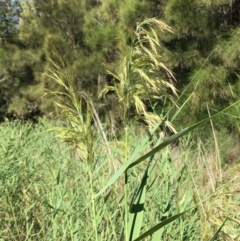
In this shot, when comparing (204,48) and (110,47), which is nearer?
(204,48)

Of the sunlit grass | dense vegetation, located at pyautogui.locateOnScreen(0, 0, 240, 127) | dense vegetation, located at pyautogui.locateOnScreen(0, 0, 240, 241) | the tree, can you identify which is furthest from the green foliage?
the tree

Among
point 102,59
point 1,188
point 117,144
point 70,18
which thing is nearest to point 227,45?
point 102,59

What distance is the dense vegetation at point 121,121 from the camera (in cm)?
90

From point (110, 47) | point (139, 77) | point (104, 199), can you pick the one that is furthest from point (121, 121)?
point (110, 47)

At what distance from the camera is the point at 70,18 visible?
9.55 metres

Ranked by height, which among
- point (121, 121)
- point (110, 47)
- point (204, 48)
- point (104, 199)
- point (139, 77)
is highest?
point (139, 77)

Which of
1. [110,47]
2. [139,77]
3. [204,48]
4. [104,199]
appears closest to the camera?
[139,77]

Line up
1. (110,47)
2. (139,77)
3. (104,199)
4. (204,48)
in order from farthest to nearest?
(110,47) → (204,48) → (104,199) → (139,77)

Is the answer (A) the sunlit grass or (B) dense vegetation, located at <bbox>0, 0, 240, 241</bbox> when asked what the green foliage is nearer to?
(B) dense vegetation, located at <bbox>0, 0, 240, 241</bbox>

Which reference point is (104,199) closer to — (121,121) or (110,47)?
(121,121)

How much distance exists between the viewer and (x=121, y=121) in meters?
3.33

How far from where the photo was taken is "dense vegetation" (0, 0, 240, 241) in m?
0.90

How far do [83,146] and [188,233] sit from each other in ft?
2.08

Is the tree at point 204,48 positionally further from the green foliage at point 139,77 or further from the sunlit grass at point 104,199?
the green foliage at point 139,77
